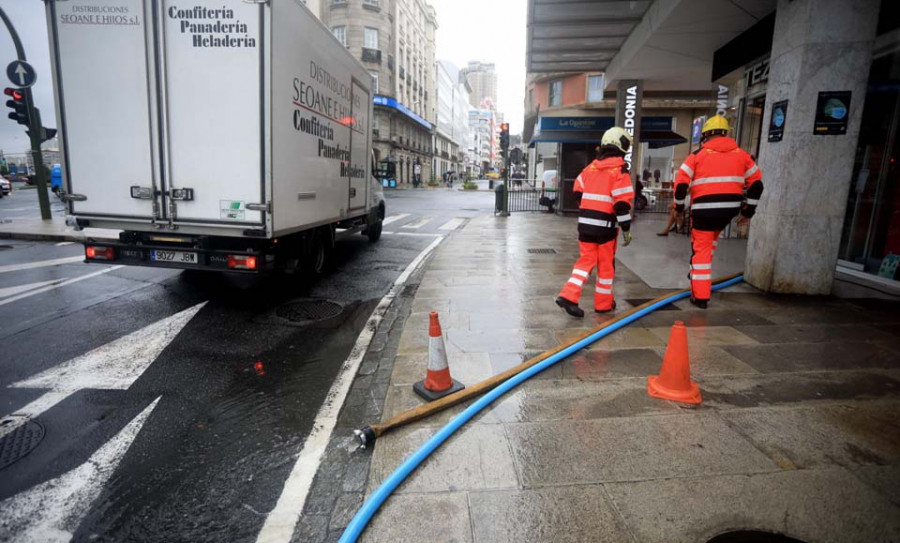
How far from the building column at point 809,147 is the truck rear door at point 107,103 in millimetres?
7305

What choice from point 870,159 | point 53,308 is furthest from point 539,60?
point 53,308

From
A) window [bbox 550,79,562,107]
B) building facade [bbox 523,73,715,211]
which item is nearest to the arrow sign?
building facade [bbox 523,73,715,211]

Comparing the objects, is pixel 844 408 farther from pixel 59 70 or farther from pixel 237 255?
pixel 59 70

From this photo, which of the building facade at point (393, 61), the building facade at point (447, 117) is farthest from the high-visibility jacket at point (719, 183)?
the building facade at point (447, 117)

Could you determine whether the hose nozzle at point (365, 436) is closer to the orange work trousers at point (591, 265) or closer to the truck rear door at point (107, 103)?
the orange work trousers at point (591, 265)

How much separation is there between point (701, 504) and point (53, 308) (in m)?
6.82

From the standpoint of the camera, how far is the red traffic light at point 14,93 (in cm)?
1277

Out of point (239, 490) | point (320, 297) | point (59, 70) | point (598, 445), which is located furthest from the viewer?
point (320, 297)

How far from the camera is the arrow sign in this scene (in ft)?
39.9

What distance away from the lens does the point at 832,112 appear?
19.2ft

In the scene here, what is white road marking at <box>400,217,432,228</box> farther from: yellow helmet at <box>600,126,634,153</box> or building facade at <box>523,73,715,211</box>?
yellow helmet at <box>600,126,634,153</box>

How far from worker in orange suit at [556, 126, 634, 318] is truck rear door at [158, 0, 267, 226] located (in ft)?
11.4

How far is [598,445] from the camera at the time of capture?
2.92 meters

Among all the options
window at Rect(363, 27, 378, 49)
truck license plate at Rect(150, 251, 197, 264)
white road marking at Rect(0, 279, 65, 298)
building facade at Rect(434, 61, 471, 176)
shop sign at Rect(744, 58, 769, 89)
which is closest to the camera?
truck license plate at Rect(150, 251, 197, 264)
